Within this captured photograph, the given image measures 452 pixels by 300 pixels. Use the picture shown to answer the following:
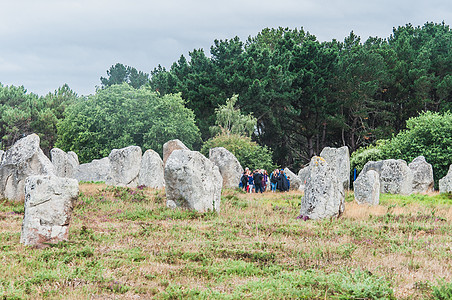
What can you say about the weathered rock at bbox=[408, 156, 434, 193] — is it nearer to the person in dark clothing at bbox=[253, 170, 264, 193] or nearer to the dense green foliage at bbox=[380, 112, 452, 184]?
the dense green foliage at bbox=[380, 112, 452, 184]

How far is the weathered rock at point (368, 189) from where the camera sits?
67.7ft

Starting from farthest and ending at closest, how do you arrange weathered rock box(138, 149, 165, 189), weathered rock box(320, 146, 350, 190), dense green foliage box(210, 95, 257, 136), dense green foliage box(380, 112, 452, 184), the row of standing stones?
dense green foliage box(210, 95, 257, 136) → dense green foliage box(380, 112, 452, 184) → weathered rock box(320, 146, 350, 190) → weathered rock box(138, 149, 165, 189) → the row of standing stones

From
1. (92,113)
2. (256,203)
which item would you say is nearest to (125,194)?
(256,203)

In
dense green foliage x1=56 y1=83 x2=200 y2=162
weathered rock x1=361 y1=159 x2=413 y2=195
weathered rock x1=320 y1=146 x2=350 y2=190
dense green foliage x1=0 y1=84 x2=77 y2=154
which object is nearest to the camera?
weathered rock x1=361 y1=159 x2=413 y2=195

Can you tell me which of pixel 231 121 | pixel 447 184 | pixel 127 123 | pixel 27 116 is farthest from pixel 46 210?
pixel 27 116

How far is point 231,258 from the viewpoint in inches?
390

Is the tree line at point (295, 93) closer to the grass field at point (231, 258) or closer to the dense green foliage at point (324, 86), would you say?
the dense green foliage at point (324, 86)

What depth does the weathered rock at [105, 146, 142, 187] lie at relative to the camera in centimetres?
2839

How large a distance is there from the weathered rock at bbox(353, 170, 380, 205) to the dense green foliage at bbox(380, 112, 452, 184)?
13.2 meters

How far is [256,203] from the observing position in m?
20.5

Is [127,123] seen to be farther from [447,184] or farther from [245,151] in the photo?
[447,184]

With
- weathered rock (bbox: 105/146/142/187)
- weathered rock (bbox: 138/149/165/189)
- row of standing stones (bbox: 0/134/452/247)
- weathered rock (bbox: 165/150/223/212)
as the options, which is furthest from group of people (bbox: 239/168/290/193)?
weathered rock (bbox: 165/150/223/212)

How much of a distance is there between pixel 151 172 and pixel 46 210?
1590 centimetres

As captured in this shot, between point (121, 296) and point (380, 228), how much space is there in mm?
9115
